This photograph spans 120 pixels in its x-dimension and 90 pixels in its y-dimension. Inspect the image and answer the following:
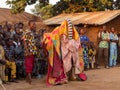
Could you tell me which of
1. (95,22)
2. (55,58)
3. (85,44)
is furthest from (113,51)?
(55,58)

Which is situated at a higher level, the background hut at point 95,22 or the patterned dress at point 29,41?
the background hut at point 95,22

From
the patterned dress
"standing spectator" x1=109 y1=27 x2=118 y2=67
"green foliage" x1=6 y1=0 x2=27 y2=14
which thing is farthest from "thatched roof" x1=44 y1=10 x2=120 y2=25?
the patterned dress

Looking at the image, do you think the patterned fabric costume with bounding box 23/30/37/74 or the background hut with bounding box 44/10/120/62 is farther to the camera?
the background hut with bounding box 44/10/120/62

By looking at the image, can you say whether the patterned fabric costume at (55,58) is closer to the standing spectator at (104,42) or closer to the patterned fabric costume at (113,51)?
the standing spectator at (104,42)

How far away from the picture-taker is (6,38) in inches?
429

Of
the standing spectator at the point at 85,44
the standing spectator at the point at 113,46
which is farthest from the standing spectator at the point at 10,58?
the standing spectator at the point at 113,46

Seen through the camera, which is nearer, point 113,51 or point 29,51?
point 29,51

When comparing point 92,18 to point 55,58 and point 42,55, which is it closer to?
point 42,55

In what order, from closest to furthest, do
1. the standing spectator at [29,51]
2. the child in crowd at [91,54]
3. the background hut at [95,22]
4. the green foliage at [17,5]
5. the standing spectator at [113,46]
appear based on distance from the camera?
the standing spectator at [29,51] < the child in crowd at [91,54] < the standing spectator at [113,46] < the background hut at [95,22] < the green foliage at [17,5]

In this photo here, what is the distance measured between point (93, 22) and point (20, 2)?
5862 millimetres

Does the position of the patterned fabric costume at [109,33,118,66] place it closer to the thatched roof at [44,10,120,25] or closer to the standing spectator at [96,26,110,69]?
the standing spectator at [96,26,110,69]

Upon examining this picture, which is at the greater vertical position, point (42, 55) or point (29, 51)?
point (29, 51)

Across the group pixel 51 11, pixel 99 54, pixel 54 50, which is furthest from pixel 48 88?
pixel 51 11

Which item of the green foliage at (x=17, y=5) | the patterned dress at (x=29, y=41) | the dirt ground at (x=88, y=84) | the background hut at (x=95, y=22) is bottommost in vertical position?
the dirt ground at (x=88, y=84)
